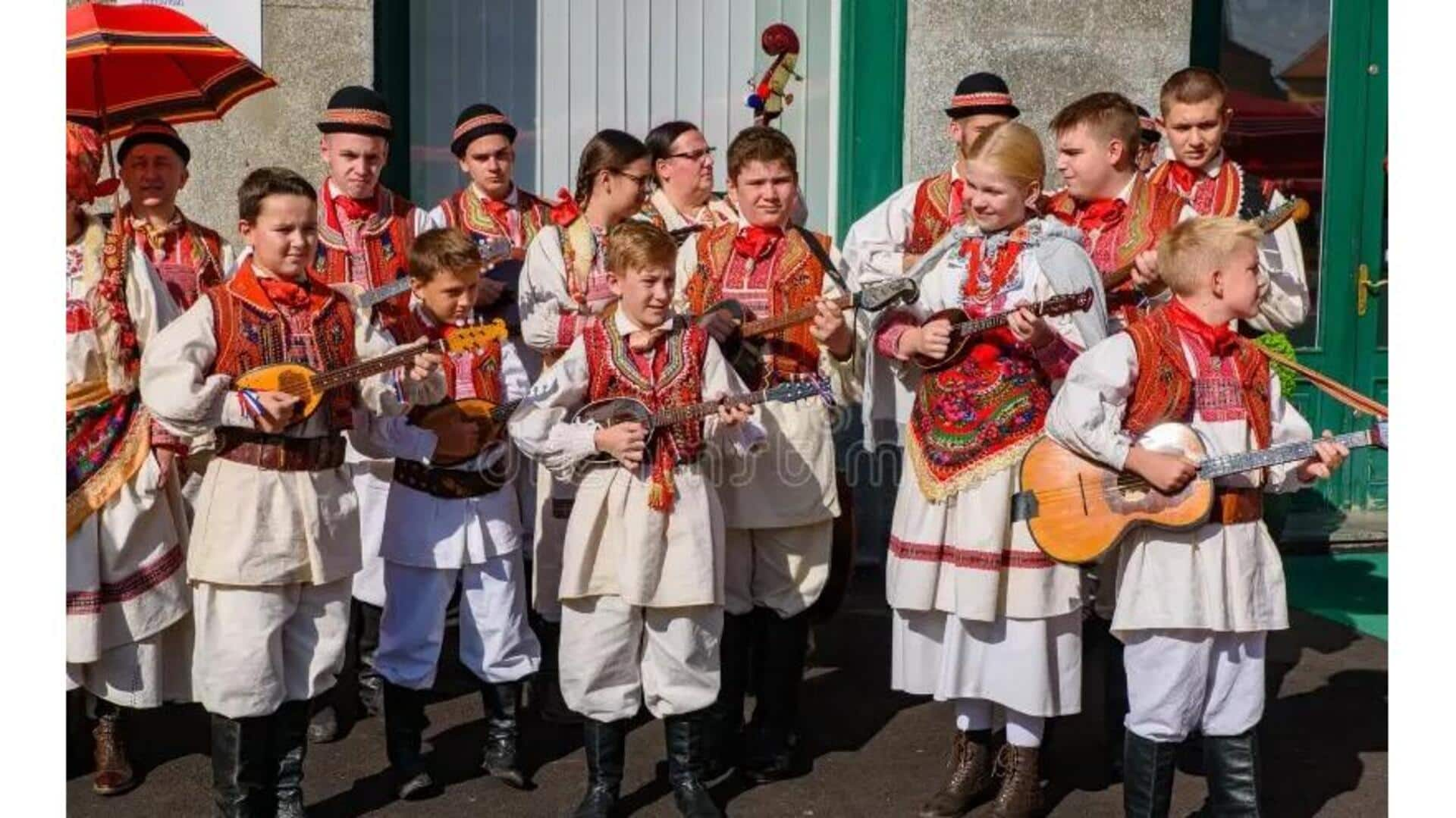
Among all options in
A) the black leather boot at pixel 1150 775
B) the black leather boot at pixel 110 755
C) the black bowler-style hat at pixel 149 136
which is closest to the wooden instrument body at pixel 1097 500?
the black leather boot at pixel 1150 775

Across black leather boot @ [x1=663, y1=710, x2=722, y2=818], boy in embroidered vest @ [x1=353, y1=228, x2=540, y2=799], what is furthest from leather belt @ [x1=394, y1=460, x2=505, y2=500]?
black leather boot @ [x1=663, y1=710, x2=722, y2=818]

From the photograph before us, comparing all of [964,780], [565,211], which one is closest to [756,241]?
[565,211]

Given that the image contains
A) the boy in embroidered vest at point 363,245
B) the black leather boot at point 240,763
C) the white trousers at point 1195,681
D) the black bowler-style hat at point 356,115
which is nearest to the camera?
the white trousers at point 1195,681

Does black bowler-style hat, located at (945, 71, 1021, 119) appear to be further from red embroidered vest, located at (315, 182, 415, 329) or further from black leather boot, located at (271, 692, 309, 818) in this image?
black leather boot, located at (271, 692, 309, 818)

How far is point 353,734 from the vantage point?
5930 mm

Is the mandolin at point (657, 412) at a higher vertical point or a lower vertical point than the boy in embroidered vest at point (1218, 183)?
lower

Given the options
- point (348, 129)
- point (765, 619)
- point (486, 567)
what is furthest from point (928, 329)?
point (348, 129)

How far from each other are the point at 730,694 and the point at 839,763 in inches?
16.2

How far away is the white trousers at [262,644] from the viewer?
4.80 m

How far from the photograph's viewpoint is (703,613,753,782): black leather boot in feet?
18.1

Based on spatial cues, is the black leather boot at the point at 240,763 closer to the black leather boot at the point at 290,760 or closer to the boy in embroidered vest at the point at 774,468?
the black leather boot at the point at 290,760

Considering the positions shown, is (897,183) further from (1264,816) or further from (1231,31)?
(1264,816)

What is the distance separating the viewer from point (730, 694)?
5.64 metres

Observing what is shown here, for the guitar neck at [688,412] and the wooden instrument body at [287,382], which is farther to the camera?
the guitar neck at [688,412]
